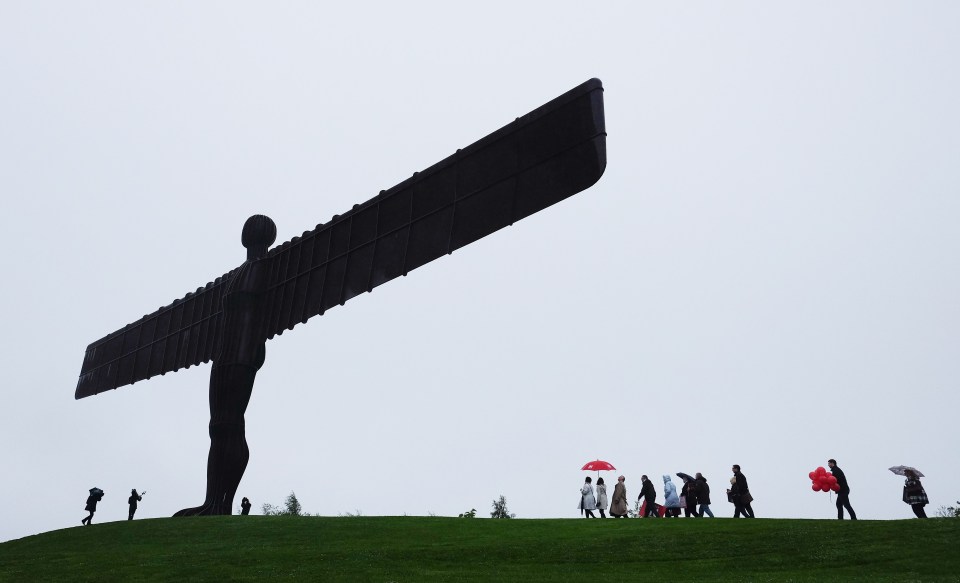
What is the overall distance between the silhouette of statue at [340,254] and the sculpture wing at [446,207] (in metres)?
0.02

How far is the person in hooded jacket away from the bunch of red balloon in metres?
3.10

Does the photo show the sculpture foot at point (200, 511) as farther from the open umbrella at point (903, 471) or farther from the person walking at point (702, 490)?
the open umbrella at point (903, 471)

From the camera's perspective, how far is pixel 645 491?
66.2 feet

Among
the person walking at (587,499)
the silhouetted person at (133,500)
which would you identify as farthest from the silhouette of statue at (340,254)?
the person walking at (587,499)

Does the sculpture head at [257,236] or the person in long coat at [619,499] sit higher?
the sculpture head at [257,236]

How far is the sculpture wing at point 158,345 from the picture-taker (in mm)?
20984

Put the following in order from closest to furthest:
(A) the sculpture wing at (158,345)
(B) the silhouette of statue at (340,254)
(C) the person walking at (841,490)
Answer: (B) the silhouette of statue at (340,254) → (C) the person walking at (841,490) → (A) the sculpture wing at (158,345)

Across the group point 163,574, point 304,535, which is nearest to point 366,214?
point 304,535

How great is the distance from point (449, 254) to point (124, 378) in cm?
1321

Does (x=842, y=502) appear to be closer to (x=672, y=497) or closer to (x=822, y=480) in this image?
(x=822, y=480)

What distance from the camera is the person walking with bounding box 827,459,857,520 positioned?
1645 centimetres

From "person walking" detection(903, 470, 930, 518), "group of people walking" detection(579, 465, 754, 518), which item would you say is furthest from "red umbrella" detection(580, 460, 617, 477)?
"person walking" detection(903, 470, 930, 518)

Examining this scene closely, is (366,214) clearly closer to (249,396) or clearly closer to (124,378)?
(249,396)

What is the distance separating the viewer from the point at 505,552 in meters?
13.4
